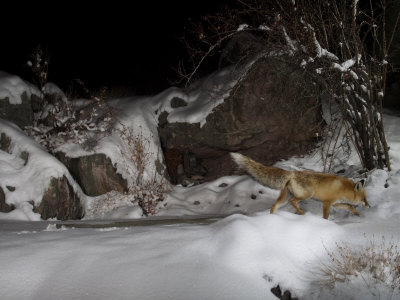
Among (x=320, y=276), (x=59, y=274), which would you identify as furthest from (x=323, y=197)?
(x=59, y=274)

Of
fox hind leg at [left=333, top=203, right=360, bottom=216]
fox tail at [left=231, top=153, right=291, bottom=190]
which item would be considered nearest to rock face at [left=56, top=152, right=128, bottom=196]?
fox tail at [left=231, top=153, right=291, bottom=190]

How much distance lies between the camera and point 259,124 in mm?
9375

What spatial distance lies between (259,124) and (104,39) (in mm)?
11080

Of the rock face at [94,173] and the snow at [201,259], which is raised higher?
the rock face at [94,173]

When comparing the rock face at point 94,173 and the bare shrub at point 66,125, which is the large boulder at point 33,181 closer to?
the rock face at point 94,173

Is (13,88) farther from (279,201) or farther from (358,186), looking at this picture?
(358,186)

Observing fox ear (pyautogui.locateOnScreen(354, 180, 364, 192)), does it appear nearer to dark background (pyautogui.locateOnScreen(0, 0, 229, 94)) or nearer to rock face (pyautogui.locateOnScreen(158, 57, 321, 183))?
rock face (pyautogui.locateOnScreen(158, 57, 321, 183))

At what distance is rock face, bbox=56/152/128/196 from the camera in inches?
331

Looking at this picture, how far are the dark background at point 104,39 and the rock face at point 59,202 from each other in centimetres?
807

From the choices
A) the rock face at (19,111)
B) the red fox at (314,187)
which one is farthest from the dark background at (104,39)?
the red fox at (314,187)

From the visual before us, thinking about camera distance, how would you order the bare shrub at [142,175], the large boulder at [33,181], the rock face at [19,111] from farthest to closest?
1. the rock face at [19,111]
2. the bare shrub at [142,175]
3. the large boulder at [33,181]

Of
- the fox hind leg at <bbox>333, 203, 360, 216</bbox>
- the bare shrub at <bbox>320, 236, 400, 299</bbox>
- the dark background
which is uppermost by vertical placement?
the dark background

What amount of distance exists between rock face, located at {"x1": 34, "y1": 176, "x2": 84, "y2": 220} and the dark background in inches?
318

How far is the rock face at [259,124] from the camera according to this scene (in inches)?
359
